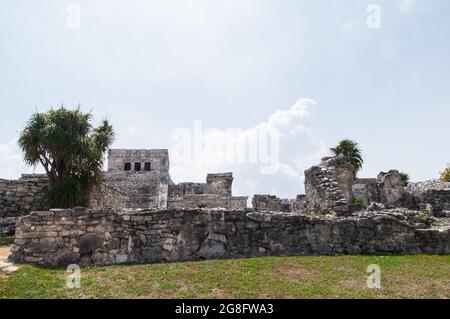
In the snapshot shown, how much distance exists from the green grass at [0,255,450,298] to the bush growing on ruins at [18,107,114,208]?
677 cm

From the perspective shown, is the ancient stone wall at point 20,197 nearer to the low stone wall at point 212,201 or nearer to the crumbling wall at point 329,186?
the crumbling wall at point 329,186

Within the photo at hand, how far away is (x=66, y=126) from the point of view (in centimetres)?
1504

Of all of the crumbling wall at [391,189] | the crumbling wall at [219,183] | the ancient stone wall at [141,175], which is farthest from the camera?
the crumbling wall at [219,183]

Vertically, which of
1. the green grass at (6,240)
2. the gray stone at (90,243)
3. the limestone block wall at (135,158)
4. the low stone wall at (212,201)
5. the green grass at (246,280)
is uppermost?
the limestone block wall at (135,158)

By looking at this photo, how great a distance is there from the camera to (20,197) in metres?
14.8

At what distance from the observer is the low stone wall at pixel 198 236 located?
27.2 ft

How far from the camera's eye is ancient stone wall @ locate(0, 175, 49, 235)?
14617 mm

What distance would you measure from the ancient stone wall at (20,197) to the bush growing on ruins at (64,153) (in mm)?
825

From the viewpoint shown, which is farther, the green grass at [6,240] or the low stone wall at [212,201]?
the low stone wall at [212,201]

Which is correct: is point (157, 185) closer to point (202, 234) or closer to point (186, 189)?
point (186, 189)

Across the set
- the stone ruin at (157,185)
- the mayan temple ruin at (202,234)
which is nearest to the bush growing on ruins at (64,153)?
the mayan temple ruin at (202,234)
